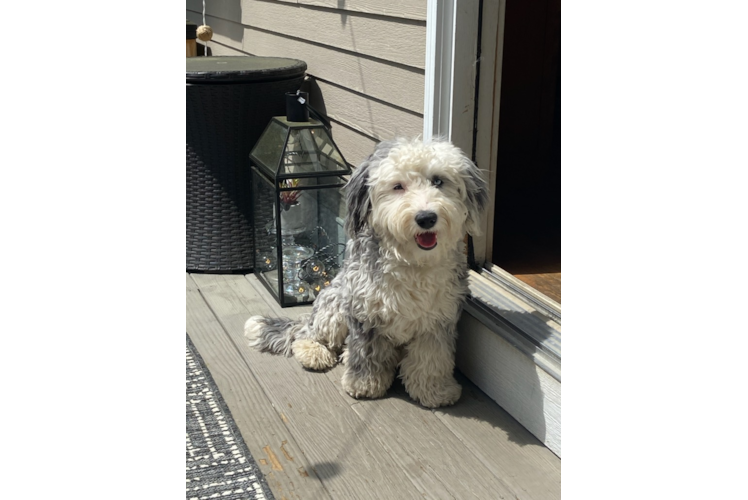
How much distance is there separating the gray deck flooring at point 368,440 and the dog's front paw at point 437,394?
0.03 meters

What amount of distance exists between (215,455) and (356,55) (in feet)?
6.65

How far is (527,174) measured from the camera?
4.40m

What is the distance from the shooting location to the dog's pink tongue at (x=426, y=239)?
92.2 inches

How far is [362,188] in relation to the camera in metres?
2.44

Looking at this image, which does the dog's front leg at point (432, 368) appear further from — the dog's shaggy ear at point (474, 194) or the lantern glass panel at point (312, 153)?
the lantern glass panel at point (312, 153)

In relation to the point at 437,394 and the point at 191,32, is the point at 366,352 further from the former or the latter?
the point at 191,32

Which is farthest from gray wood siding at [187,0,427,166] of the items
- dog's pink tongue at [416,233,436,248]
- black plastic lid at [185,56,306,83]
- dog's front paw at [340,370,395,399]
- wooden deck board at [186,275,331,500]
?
wooden deck board at [186,275,331,500]

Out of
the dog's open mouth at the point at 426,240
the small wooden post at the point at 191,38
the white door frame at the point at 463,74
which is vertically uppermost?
the small wooden post at the point at 191,38

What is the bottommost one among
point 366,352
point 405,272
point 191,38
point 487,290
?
A: point 366,352

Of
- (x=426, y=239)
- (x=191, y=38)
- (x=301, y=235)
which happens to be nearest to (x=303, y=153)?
(x=301, y=235)

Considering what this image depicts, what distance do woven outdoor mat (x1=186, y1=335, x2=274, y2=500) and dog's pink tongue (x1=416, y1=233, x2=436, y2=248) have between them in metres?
0.92

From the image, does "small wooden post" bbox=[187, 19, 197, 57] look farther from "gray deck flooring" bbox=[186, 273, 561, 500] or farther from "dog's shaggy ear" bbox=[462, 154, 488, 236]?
"dog's shaggy ear" bbox=[462, 154, 488, 236]

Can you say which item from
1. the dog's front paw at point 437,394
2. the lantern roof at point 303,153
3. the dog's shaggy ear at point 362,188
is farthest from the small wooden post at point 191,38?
the dog's front paw at point 437,394
